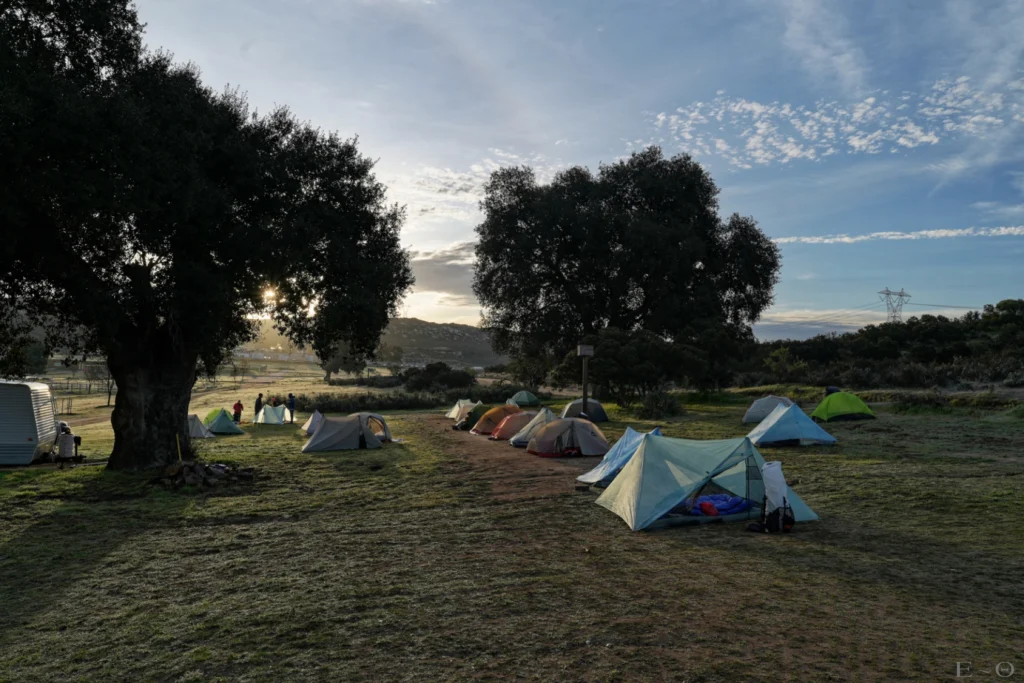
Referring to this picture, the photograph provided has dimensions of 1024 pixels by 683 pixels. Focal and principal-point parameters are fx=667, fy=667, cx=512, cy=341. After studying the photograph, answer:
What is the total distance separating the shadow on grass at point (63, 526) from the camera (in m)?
8.70

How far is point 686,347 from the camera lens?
3666cm

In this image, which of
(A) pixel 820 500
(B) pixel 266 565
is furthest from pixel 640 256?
(B) pixel 266 565

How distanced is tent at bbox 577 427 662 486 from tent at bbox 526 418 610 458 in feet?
15.0

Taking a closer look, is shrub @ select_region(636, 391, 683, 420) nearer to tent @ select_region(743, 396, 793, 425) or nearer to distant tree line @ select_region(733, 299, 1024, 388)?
tent @ select_region(743, 396, 793, 425)

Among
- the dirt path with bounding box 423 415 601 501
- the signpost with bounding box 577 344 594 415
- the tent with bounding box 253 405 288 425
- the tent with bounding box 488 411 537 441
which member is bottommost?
the tent with bounding box 253 405 288 425

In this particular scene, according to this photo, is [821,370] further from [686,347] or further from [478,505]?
[478,505]

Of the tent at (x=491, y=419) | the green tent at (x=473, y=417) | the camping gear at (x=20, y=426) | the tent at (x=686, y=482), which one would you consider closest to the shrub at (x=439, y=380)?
the green tent at (x=473, y=417)

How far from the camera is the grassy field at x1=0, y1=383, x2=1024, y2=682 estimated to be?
633 centimetres

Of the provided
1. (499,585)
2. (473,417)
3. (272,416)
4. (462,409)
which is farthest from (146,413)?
(272,416)

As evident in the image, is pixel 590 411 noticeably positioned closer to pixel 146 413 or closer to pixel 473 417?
pixel 473 417

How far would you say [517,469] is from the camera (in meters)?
18.6

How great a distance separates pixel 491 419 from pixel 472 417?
2.30 meters

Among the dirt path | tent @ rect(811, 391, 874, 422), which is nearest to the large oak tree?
the dirt path

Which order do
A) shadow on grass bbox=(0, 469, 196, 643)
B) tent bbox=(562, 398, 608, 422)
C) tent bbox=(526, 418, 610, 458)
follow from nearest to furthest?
1. shadow on grass bbox=(0, 469, 196, 643)
2. tent bbox=(526, 418, 610, 458)
3. tent bbox=(562, 398, 608, 422)
